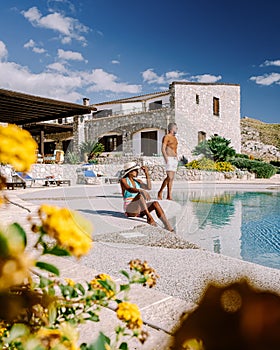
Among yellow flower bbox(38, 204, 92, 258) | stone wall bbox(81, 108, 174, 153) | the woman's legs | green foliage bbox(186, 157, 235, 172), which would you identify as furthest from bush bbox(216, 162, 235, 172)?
yellow flower bbox(38, 204, 92, 258)

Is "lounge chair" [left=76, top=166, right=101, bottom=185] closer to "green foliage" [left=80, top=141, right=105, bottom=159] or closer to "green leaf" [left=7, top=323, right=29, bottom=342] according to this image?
"green foliage" [left=80, top=141, right=105, bottom=159]

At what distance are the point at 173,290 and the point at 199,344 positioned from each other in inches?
76.5

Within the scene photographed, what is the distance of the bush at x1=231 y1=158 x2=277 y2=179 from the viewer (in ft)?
61.2

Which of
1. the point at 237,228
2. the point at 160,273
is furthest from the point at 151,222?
the point at 160,273

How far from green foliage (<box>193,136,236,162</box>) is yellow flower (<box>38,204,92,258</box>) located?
18.9 meters

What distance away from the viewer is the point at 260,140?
39.1 meters

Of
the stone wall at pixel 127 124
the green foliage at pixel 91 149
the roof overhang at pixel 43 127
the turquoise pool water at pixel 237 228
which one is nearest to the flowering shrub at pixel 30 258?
the turquoise pool water at pixel 237 228

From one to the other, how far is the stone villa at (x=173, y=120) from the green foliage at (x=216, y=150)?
1726 mm

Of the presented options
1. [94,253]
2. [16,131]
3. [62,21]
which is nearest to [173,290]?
[94,253]

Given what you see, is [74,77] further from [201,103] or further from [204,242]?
[204,242]

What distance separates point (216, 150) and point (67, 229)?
18.9m

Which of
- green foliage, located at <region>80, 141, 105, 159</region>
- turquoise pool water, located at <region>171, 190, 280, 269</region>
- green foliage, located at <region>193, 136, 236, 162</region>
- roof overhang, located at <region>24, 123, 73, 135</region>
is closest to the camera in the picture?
turquoise pool water, located at <region>171, 190, 280, 269</region>

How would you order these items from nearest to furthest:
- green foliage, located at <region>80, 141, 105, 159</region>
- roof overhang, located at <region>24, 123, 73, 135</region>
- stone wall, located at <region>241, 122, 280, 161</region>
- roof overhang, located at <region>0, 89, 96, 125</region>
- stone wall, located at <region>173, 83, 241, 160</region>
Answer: roof overhang, located at <region>0, 89, 96, 125</region>
roof overhang, located at <region>24, 123, 73, 135</region>
green foliage, located at <region>80, 141, 105, 159</region>
stone wall, located at <region>173, 83, 241, 160</region>
stone wall, located at <region>241, 122, 280, 161</region>

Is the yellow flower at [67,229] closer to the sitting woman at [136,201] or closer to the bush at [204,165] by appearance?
the sitting woman at [136,201]
